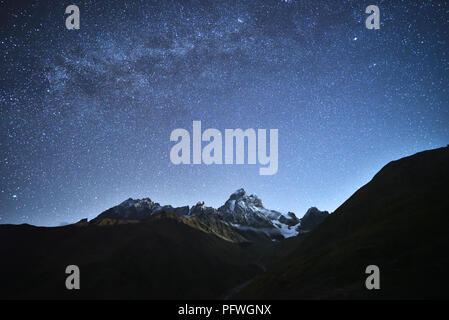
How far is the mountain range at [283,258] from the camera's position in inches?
1196

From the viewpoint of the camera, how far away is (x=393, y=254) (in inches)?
1312

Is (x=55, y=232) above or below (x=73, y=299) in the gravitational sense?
above

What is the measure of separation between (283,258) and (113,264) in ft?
195

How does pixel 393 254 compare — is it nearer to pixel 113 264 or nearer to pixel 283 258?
pixel 283 258

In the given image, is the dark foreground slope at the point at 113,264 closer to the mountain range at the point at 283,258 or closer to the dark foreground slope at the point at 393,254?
the mountain range at the point at 283,258

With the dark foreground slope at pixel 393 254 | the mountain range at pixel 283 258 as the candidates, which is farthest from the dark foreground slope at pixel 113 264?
the dark foreground slope at pixel 393 254

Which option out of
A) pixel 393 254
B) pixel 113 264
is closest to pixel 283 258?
pixel 393 254

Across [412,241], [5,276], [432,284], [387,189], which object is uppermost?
[387,189]

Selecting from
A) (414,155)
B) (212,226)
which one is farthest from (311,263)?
(212,226)

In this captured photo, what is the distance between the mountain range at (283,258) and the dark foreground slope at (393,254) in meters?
0.16

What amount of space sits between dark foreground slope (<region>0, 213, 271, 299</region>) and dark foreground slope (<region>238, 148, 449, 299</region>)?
34.3m
